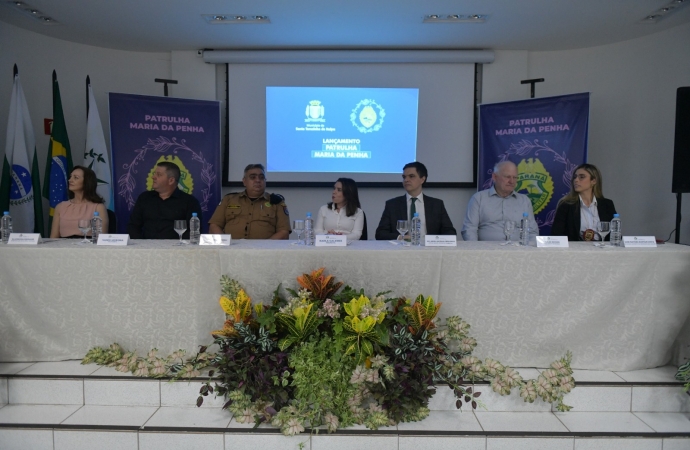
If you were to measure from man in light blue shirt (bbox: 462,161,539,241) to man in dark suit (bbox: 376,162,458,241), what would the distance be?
0.16 meters

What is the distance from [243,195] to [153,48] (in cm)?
255

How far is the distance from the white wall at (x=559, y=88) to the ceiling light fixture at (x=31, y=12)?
1.50 ft

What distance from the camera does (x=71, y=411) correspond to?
2.37 m

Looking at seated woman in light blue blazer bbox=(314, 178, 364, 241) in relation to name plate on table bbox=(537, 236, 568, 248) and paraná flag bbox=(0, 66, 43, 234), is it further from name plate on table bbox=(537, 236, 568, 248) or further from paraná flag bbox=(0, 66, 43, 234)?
paraná flag bbox=(0, 66, 43, 234)

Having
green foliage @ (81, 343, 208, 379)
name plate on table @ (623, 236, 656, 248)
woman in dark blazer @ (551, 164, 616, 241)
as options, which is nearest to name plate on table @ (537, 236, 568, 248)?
name plate on table @ (623, 236, 656, 248)

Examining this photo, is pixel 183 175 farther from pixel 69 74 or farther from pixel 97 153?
pixel 69 74

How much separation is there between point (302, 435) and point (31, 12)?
4338 millimetres

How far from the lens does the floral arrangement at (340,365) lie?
7.12 feet

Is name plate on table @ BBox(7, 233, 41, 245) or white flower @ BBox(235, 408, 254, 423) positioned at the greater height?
name plate on table @ BBox(7, 233, 41, 245)

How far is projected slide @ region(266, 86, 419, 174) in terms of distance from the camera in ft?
17.6

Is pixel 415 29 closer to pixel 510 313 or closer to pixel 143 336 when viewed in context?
pixel 510 313

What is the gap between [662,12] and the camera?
426 centimetres

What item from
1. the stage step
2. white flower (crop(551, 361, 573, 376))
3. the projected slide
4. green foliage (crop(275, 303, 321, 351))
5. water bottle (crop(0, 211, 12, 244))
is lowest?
the stage step

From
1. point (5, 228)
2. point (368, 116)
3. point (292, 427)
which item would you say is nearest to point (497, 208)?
point (292, 427)
